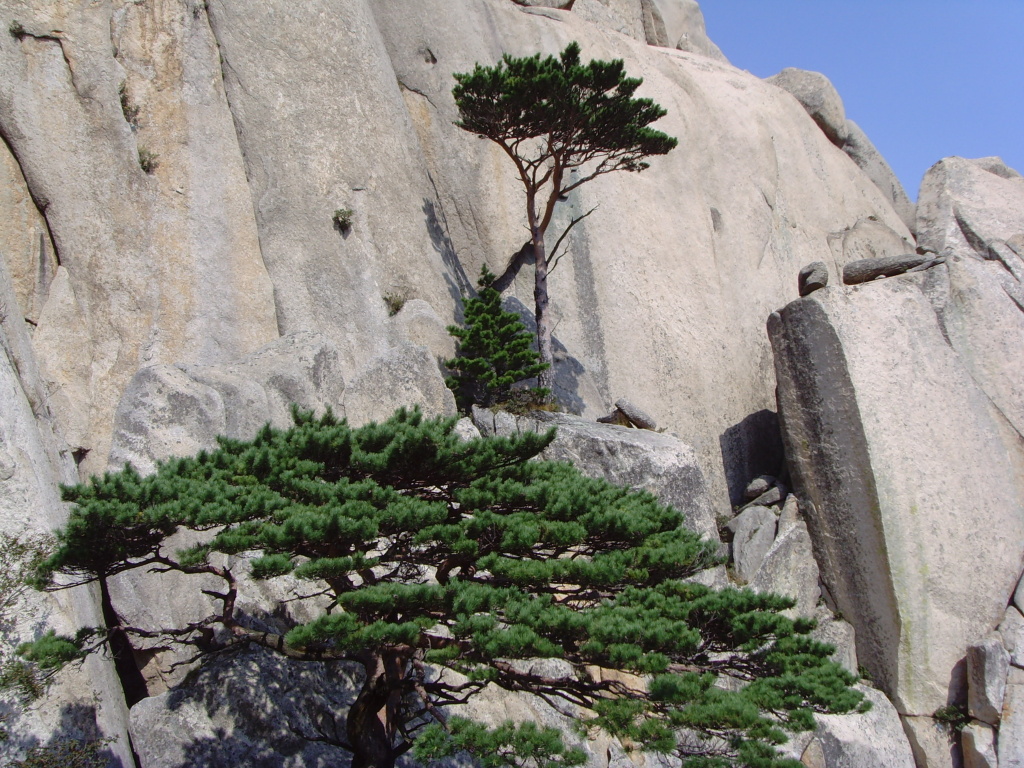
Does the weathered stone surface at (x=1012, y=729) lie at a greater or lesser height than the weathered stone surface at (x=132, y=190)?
lesser

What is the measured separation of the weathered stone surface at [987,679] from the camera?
550 inches

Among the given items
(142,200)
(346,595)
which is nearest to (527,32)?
(142,200)

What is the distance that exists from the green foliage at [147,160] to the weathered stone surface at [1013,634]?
51.4 ft

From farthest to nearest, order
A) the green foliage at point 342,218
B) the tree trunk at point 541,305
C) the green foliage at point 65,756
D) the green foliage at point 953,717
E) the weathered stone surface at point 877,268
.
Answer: the weathered stone surface at point 877,268 → the green foliage at point 342,218 → the tree trunk at point 541,305 → the green foliage at point 953,717 → the green foliage at point 65,756

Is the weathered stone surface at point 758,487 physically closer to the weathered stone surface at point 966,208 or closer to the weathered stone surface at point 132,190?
the weathered stone surface at point 966,208

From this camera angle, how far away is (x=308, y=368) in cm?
1307

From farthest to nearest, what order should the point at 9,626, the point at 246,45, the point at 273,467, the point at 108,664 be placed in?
the point at 246,45
the point at 108,664
the point at 9,626
the point at 273,467

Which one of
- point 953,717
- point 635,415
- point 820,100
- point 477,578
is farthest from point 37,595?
point 820,100

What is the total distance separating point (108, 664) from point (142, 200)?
25.3 ft

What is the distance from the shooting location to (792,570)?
1542cm

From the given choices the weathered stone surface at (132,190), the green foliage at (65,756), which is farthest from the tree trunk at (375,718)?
the weathered stone surface at (132,190)

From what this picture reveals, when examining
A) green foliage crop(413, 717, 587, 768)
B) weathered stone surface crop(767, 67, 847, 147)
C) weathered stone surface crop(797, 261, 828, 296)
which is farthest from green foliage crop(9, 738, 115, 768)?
weathered stone surface crop(767, 67, 847, 147)

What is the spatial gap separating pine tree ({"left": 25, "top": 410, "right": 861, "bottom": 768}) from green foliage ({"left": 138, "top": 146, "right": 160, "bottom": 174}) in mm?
7932

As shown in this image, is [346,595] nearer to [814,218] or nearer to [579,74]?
[579,74]
